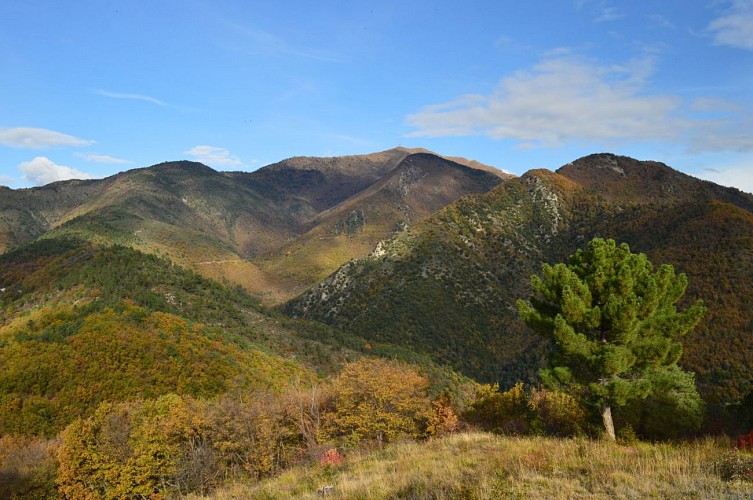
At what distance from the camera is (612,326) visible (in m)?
16.1

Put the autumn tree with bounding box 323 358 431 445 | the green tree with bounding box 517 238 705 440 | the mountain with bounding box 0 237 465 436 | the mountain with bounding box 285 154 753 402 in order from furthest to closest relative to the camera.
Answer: the mountain with bounding box 285 154 753 402, the mountain with bounding box 0 237 465 436, the autumn tree with bounding box 323 358 431 445, the green tree with bounding box 517 238 705 440

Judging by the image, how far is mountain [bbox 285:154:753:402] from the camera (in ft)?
219

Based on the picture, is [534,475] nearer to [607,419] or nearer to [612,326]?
[612,326]


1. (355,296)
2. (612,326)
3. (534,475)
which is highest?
(612,326)

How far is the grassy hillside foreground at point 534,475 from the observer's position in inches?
303

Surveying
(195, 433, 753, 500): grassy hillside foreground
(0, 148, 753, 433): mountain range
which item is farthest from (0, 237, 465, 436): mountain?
(195, 433, 753, 500): grassy hillside foreground

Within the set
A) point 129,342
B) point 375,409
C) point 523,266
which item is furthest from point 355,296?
point 375,409

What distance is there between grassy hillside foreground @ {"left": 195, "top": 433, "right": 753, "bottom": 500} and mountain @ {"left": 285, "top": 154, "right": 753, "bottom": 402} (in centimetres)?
5731

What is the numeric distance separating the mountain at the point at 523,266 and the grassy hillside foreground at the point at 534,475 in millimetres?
57310

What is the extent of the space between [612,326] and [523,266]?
100120mm

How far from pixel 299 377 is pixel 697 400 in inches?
1590

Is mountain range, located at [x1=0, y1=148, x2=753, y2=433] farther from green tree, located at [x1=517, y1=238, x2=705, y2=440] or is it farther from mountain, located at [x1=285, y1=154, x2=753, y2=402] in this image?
green tree, located at [x1=517, y1=238, x2=705, y2=440]

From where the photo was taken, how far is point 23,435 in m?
32.4

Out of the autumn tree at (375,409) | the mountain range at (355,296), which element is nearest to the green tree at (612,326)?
the autumn tree at (375,409)
